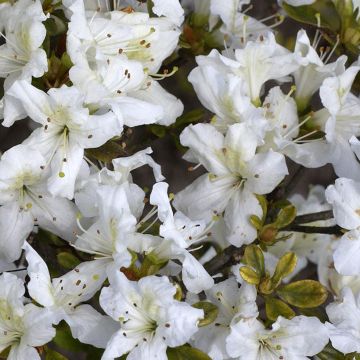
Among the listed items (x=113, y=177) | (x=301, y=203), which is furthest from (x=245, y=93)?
(x=301, y=203)

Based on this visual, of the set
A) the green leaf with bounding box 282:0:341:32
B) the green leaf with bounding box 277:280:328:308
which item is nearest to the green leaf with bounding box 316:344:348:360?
the green leaf with bounding box 277:280:328:308

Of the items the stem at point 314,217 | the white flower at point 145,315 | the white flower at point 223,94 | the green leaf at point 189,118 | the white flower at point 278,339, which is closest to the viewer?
the white flower at point 145,315

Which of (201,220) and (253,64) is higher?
(253,64)

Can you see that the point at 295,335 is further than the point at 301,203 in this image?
No

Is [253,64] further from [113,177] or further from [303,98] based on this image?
[113,177]

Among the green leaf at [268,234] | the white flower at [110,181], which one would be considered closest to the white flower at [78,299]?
the white flower at [110,181]

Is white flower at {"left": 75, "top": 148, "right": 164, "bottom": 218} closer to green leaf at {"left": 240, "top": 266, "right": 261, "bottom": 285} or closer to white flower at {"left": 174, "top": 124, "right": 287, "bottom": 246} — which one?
white flower at {"left": 174, "top": 124, "right": 287, "bottom": 246}

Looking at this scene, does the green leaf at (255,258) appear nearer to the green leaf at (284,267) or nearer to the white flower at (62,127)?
the green leaf at (284,267)

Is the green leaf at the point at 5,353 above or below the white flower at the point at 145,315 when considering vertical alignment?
below
